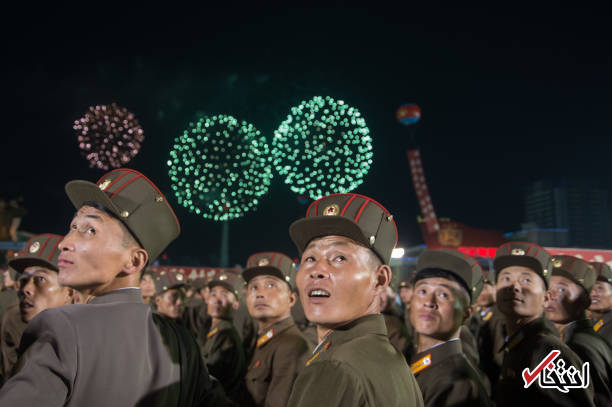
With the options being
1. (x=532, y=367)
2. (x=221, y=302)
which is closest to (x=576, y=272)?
(x=532, y=367)

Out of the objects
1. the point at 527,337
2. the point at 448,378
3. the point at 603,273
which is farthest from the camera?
the point at 603,273

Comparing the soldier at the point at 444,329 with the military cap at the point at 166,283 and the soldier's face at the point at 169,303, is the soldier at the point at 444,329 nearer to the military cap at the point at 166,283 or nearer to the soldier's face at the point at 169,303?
the soldier's face at the point at 169,303

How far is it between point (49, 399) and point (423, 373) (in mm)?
2686

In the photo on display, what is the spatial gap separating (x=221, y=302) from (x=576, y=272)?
5431mm

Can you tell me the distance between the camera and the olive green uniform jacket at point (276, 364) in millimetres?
4742

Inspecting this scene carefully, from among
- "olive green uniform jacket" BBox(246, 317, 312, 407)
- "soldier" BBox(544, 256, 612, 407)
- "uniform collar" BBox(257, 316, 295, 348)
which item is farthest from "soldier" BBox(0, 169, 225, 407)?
"soldier" BBox(544, 256, 612, 407)

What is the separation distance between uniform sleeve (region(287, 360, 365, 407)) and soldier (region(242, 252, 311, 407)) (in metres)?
3.00

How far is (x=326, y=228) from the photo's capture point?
2.43 metres

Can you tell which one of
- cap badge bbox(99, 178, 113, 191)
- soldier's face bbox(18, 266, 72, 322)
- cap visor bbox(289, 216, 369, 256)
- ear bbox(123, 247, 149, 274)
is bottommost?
soldier's face bbox(18, 266, 72, 322)

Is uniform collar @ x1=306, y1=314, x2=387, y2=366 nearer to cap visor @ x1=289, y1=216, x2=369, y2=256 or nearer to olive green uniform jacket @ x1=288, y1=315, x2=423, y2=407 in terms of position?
olive green uniform jacket @ x1=288, y1=315, x2=423, y2=407

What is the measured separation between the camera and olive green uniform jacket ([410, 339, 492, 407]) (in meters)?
3.19

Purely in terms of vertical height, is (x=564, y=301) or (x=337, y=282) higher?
(x=337, y=282)

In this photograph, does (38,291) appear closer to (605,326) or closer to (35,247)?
(35,247)

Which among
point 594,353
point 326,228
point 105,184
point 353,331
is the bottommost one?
point 594,353
